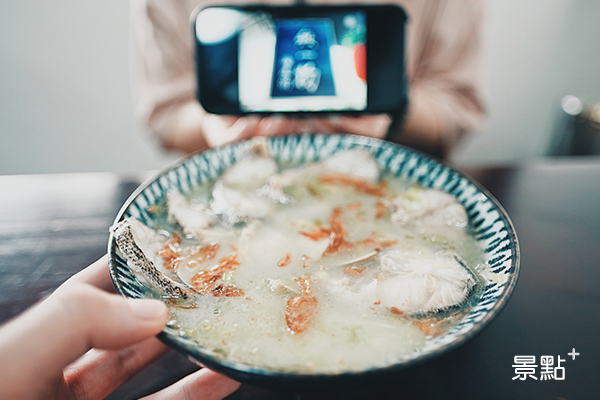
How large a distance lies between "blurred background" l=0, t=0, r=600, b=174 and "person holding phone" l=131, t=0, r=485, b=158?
1.01m

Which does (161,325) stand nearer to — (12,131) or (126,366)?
(126,366)

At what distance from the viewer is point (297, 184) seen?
39.8 inches

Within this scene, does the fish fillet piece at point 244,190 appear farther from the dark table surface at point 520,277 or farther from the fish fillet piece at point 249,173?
the dark table surface at point 520,277

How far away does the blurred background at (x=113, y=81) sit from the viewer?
97.9 inches

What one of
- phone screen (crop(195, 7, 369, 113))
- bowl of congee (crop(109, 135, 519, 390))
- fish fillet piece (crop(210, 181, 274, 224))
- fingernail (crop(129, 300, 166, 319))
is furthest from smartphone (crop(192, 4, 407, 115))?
fingernail (crop(129, 300, 166, 319))

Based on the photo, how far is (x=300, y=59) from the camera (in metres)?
1.07

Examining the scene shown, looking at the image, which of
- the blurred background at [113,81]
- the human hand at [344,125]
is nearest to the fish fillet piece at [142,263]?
the human hand at [344,125]

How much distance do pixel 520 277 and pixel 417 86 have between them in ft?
3.51

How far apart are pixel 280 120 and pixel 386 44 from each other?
1.40ft

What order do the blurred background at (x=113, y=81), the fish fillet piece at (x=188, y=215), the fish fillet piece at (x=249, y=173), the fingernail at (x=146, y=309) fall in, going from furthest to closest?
the blurred background at (x=113, y=81), the fish fillet piece at (x=249, y=173), the fish fillet piece at (x=188, y=215), the fingernail at (x=146, y=309)

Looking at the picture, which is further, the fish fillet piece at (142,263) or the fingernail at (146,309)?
the fish fillet piece at (142,263)

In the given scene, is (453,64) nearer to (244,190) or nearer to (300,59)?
(300,59)

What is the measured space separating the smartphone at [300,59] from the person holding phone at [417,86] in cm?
50

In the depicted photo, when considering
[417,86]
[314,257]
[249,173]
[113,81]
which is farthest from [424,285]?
[113,81]
